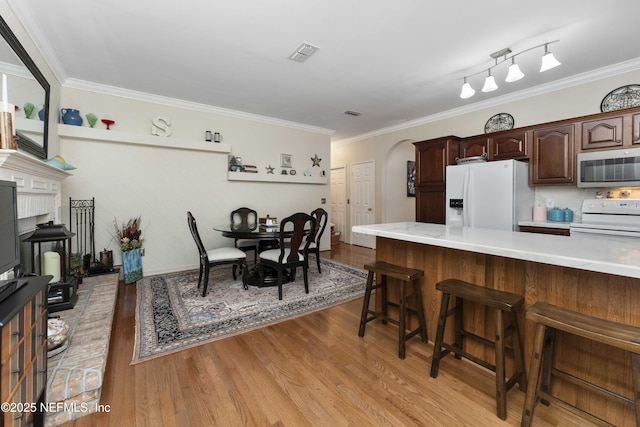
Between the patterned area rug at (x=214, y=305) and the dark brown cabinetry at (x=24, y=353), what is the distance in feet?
2.53

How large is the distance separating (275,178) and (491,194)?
3.45 metres

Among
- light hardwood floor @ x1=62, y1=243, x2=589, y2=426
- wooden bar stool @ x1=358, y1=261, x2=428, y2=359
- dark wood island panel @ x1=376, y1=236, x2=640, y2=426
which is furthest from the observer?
wooden bar stool @ x1=358, y1=261, x2=428, y2=359

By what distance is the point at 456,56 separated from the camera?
2.88m

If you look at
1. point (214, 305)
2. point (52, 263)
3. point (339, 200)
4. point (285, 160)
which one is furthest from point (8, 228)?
point (339, 200)

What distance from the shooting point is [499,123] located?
13.4ft

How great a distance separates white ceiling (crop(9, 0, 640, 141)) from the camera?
2156 mm

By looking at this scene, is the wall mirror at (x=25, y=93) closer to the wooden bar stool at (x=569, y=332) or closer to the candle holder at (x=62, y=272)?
the candle holder at (x=62, y=272)

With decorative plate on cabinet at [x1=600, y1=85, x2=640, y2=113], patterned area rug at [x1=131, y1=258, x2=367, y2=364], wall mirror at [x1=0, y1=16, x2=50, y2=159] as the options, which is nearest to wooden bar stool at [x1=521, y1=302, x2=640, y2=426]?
patterned area rug at [x1=131, y1=258, x2=367, y2=364]

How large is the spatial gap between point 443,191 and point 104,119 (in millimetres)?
4936

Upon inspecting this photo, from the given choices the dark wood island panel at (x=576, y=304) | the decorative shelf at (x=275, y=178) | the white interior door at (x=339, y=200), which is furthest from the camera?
the white interior door at (x=339, y=200)

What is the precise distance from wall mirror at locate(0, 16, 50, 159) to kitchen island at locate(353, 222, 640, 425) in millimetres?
2890

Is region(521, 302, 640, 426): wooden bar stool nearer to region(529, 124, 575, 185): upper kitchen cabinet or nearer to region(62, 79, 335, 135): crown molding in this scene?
region(529, 124, 575, 185): upper kitchen cabinet

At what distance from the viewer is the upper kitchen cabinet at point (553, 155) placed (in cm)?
324

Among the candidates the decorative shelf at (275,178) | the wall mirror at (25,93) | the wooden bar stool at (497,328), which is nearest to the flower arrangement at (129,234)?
the wall mirror at (25,93)
